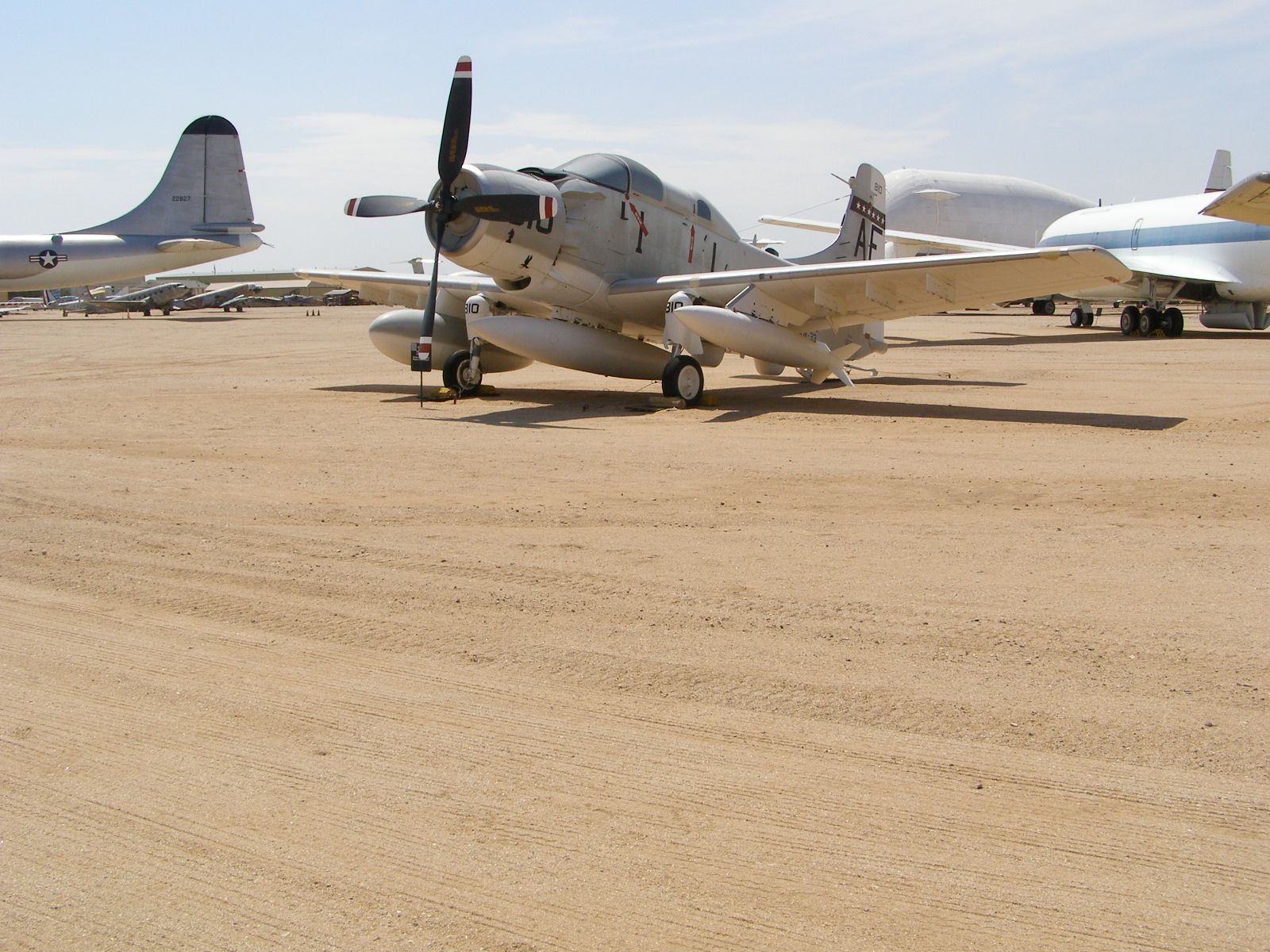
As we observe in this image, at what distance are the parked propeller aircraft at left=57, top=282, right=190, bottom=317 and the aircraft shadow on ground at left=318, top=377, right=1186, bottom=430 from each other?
47705mm

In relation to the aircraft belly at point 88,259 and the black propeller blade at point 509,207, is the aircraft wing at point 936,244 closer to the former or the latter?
the black propeller blade at point 509,207

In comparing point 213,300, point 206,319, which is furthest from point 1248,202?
point 213,300

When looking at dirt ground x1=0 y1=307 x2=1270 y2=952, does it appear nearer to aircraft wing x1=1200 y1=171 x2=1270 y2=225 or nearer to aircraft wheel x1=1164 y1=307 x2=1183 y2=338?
aircraft wing x1=1200 y1=171 x2=1270 y2=225

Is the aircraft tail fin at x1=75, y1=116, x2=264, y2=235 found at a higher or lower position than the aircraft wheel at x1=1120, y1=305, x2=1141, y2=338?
higher

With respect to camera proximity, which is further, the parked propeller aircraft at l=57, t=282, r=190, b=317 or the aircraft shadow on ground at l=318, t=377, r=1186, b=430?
the parked propeller aircraft at l=57, t=282, r=190, b=317

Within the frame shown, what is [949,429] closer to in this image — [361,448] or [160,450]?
[361,448]

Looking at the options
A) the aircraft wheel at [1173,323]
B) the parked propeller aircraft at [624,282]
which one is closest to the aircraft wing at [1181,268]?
the aircraft wheel at [1173,323]

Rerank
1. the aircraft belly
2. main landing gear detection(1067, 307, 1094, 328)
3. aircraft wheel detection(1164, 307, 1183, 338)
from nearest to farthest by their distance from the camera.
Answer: aircraft wheel detection(1164, 307, 1183, 338)
main landing gear detection(1067, 307, 1094, 328)
the aircraft belly

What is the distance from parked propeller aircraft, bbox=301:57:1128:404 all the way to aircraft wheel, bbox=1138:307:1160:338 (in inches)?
708

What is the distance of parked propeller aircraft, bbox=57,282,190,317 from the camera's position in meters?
59.5

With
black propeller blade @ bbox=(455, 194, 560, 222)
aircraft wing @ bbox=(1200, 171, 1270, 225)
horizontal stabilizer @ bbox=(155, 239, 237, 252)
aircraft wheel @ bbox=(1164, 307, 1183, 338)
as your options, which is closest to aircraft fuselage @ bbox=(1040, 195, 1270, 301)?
aircraft wheel @ bbox=(1164, 307, 1183, 338)

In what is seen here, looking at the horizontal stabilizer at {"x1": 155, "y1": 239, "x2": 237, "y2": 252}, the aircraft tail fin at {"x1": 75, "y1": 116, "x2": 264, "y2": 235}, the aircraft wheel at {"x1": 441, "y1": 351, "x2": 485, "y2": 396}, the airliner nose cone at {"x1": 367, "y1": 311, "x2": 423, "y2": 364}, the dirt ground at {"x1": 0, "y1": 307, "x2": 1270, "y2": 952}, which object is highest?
the aircraft tail fin at {"x1": 75, "y1": 116, "x2": 264, "y2": 235}

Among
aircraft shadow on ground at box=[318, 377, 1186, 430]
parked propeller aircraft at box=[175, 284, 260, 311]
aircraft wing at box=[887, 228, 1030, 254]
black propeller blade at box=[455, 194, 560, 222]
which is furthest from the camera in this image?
parked propeller aircraft at box=[175, 284, 260, 311]

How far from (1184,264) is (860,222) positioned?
15.6 meters
